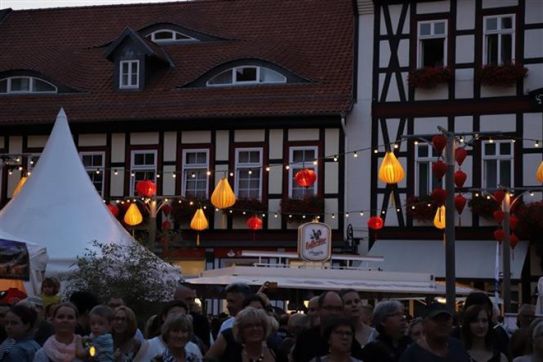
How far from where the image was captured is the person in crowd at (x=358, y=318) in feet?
33.7

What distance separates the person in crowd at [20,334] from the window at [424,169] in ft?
77.5

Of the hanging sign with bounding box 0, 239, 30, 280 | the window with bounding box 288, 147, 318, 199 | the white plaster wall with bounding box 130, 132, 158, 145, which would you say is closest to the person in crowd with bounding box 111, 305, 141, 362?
the hanging sign with bounding box 0, 239, 30, 280

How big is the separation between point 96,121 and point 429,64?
9148 millimetres

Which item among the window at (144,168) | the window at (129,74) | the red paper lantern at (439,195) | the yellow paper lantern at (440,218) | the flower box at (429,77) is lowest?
the yellow paper lantern at (440,218)

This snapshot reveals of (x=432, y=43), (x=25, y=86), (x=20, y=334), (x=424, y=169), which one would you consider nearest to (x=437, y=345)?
(x=20, y=334)

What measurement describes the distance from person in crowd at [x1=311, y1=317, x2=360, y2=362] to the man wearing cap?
38 cm

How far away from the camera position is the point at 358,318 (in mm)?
10422

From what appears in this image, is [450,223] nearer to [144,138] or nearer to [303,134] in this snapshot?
[303,134]

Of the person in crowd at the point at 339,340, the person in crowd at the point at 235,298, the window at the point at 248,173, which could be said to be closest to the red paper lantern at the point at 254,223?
the window at the point at 248,173

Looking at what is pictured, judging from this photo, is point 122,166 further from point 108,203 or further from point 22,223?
point 22,223

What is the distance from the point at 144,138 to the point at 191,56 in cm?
295

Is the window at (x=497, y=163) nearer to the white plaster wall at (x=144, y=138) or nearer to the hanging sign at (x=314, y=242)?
the hanging sign at (x=314, y=242)

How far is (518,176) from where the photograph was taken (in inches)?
1252

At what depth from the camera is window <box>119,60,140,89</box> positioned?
35812mm
